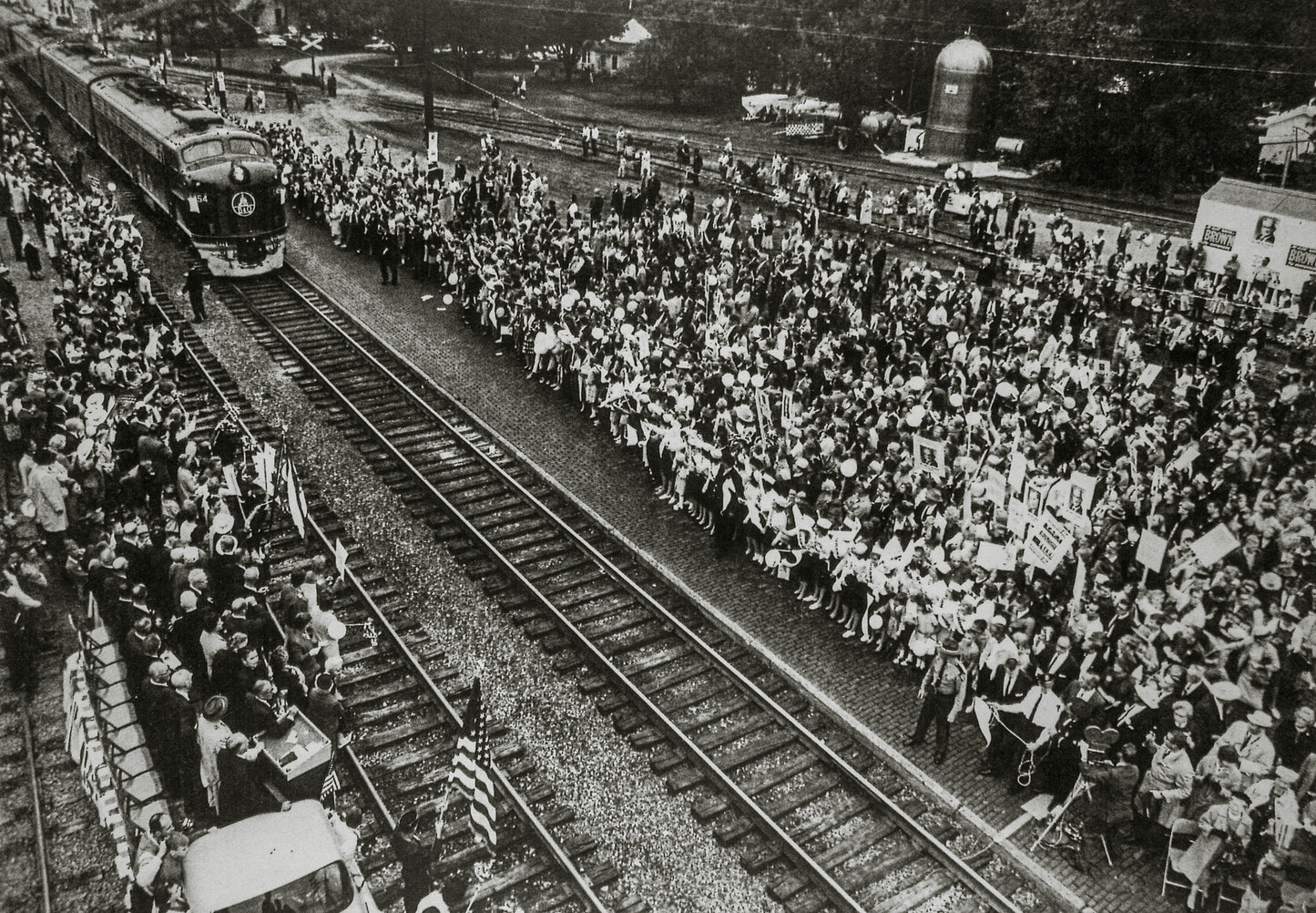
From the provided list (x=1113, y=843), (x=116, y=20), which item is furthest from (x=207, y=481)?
(x=116, y=20)

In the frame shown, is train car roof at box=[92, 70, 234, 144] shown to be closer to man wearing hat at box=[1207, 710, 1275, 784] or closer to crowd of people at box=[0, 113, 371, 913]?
crowd of people at box=[0, 113, 371, 913]

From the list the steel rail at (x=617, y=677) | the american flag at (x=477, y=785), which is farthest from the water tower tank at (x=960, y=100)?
the american flag at (x=477, y=785)

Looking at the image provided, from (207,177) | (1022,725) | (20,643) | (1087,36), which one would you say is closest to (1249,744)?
(1022,725)

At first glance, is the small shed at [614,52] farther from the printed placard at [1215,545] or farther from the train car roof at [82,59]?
the printed placard at [1215,545]

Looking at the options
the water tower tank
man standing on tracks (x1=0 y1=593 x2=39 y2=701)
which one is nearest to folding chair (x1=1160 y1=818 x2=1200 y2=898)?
man standing on tracks (x1=0 y1=593 x2=39 y2=701)

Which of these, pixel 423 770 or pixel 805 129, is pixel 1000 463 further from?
pixel 805 129

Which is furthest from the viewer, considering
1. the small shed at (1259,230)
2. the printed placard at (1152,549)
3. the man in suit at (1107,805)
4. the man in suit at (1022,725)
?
the small shed at (1259,230)
